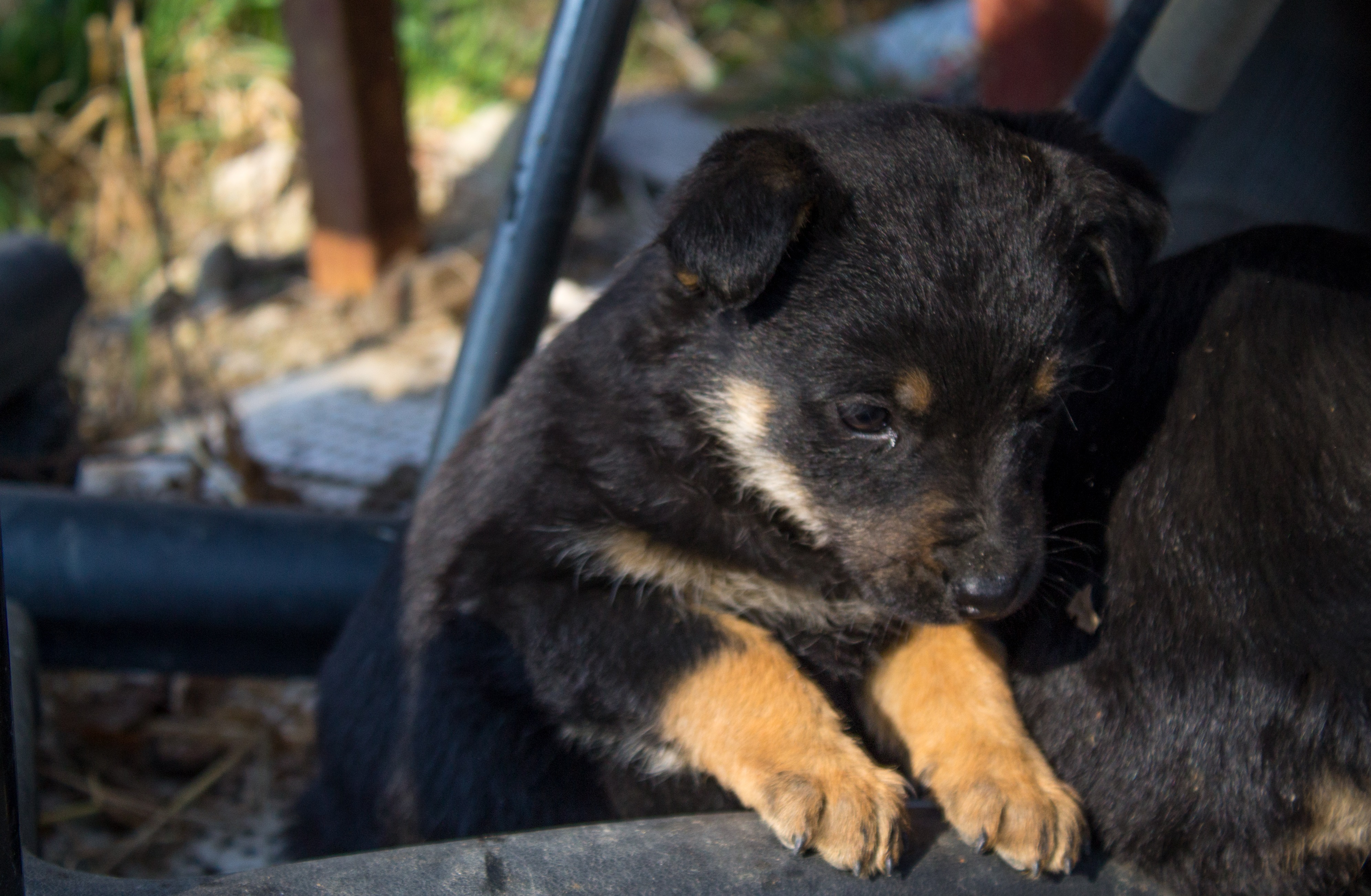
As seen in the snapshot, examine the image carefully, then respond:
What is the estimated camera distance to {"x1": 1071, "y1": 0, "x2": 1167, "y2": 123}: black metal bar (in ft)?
10.8

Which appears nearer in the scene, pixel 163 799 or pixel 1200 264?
pixel 1200 264

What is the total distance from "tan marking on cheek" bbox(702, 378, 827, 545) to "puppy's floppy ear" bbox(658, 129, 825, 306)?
249 mm

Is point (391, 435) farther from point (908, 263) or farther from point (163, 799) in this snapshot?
point (908, 263)

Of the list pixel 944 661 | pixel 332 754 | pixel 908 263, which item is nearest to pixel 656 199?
pixel 908 263

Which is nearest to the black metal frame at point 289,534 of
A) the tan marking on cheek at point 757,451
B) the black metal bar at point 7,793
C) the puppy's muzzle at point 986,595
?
the tan marking on cheek at point 757,451

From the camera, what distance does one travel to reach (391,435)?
5.37 metres

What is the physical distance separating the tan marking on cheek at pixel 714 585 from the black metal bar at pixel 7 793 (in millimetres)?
1092

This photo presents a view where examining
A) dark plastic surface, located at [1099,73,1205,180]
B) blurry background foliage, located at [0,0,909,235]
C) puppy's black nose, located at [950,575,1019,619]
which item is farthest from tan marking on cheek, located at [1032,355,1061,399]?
blurry background foliage, located at [0,0,909,235]

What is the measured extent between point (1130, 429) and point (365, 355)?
469 cm

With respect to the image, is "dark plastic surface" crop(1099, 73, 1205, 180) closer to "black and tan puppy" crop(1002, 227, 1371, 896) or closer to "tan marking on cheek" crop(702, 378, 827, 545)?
"black and tan puppy" crop(1002, 227, 1371, 896)

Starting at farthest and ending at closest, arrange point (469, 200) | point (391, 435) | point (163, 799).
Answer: point (469, 200)
point (391, 435)
point (163, 799)

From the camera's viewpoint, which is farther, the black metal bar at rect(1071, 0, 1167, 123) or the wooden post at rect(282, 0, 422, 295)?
the wooden post at rect(282, 0, 422, 295)

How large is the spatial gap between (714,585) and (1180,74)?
1574 mm

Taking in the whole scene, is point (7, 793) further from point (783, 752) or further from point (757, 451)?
point (757, 451)
